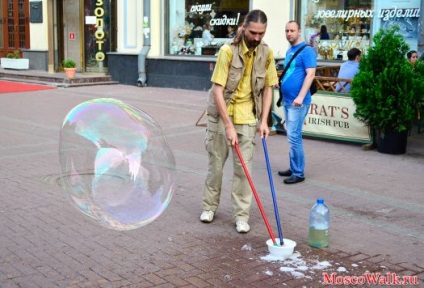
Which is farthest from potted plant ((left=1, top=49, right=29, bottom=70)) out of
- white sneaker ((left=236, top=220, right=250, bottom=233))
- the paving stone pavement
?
white sneaker ((left=236, top=220, right=250, bottom=233))

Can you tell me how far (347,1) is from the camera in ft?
47.6

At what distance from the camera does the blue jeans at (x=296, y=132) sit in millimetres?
7137

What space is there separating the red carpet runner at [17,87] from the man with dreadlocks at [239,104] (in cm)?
1302

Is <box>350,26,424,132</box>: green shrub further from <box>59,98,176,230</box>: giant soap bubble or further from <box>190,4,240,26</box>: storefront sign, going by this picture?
<box>190,4,240,26</box>: storefront sign

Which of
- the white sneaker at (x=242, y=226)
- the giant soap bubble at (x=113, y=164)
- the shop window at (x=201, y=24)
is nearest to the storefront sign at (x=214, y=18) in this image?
the shop window at (x=201, y=24)

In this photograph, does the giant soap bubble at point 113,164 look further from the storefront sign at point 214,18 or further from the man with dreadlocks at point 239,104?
the storefront sign at point 214,18

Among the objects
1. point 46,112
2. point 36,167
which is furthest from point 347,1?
point 36,167

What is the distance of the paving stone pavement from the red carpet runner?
887cm

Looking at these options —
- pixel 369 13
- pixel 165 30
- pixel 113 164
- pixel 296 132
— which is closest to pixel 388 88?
pixel 296 132

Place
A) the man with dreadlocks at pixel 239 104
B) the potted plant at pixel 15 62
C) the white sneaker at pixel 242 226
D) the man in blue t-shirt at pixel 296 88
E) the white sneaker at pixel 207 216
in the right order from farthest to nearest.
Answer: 1. the potted plant at pixel 15 62
2. the man in blue t-shirt at pixel 296 88
3. the white sneaker at pixel 207 216
4. the white sneaker at pixel 242 226
5. the man with dreadlocks at pixel 239 104

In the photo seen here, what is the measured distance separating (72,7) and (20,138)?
1214 centimetres

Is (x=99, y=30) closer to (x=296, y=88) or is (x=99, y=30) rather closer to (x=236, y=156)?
(x=296, y=88)

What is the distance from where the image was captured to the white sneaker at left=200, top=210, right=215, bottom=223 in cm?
582

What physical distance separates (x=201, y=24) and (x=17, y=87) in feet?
19.1
